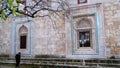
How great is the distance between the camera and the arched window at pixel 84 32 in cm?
1282

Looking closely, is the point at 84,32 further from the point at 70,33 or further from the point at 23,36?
the point at 23,36

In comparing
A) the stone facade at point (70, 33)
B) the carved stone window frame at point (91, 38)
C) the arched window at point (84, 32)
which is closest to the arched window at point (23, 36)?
the stone facade at point (70, 33)

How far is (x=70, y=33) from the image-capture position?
13.3 m

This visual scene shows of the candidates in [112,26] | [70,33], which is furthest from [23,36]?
[112,26]

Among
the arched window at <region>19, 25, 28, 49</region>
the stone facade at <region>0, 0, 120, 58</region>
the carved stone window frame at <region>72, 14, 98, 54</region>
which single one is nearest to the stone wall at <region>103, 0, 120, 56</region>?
the stone facade at <region>0, 0, 120, 58</region>

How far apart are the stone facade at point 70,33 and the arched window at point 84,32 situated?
219 mm

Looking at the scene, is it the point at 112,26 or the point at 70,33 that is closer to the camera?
the point at 112,26

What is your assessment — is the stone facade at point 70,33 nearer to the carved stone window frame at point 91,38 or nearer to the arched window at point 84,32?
the carved stone window frame at point 91,38

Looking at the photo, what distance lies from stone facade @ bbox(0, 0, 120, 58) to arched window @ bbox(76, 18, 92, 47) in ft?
0.72

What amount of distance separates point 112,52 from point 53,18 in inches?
179

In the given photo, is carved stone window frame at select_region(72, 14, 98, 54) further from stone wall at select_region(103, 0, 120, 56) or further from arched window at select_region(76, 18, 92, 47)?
stone wall at select_region(103, 0, 120, 56)

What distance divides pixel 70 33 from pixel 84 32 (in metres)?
0.86

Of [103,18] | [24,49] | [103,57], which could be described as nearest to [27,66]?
[24,49]

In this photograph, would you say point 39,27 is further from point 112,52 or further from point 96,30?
point 112,52
